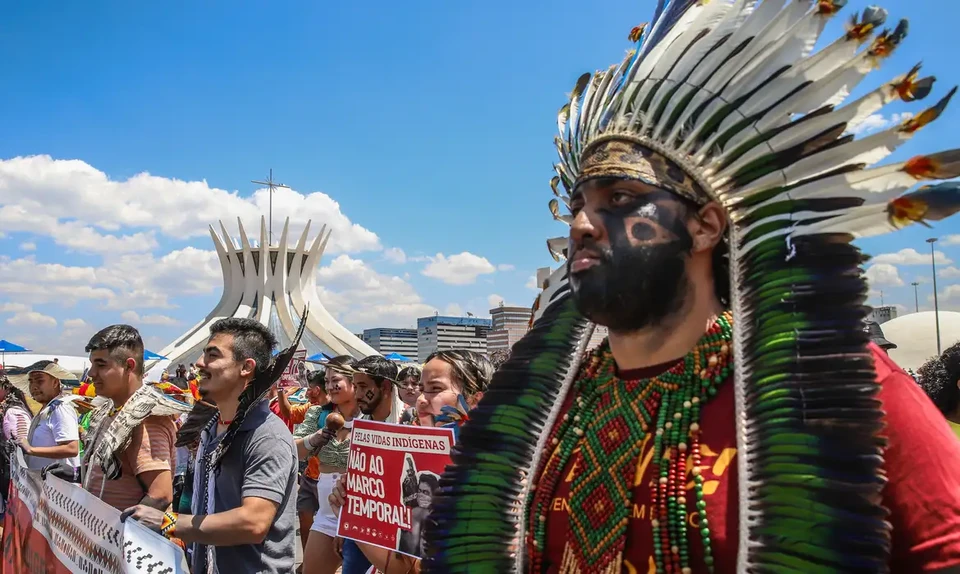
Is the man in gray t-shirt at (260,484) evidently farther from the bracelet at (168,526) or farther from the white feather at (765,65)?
Answer: the white feather at (765,65)

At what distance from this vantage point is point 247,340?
3.97 metres

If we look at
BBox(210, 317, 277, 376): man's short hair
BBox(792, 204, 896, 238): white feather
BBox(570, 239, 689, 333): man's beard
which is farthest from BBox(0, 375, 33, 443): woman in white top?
BBox(792, 204, 896, 238): white feather

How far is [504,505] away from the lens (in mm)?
1894

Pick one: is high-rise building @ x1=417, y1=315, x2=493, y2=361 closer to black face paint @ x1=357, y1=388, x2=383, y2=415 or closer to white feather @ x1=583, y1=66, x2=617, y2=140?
black face paint @ x1=357, y1=388, x2=383, y2=415

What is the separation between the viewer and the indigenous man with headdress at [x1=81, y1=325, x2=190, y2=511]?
3.87m

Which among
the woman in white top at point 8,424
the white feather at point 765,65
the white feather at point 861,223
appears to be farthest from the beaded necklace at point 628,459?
the woman in white top at point 8,424

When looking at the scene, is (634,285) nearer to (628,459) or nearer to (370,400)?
(628,459)

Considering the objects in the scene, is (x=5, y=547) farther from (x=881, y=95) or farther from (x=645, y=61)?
(x=881, y=95)

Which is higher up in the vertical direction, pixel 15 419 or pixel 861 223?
pixel 861 223

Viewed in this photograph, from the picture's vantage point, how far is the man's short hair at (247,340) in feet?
12.9

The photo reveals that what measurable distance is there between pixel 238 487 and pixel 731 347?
2.63 m

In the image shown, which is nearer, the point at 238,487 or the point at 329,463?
the point at 238,487

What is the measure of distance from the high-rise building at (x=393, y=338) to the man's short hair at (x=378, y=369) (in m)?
95.0

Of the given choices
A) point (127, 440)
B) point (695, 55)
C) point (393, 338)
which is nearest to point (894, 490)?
point (695, 55)
